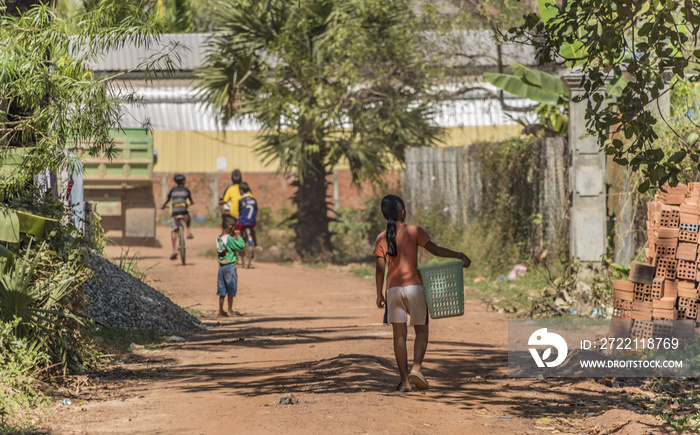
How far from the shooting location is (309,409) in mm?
6273

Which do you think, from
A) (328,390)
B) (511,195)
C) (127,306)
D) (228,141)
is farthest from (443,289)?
(228,141)

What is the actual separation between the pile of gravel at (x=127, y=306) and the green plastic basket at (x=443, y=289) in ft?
14.9

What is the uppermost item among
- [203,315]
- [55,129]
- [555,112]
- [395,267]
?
[555,112]

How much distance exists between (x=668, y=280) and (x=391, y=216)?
302 centimetres

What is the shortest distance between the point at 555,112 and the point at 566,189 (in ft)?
9.97

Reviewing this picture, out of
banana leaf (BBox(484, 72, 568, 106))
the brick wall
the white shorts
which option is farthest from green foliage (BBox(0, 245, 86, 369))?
the brick wall

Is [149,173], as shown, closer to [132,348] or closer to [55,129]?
[132,348]

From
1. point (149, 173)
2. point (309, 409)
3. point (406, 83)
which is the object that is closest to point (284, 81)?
point (406, 83)

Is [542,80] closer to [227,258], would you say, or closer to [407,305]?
[227,258]

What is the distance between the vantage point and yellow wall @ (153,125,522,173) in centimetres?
3002

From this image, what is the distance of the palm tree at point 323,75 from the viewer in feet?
61.2

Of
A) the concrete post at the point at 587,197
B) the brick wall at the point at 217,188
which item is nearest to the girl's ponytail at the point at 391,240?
the concrete post at the point at 587,197

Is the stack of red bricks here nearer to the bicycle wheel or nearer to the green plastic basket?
the green plastic basket

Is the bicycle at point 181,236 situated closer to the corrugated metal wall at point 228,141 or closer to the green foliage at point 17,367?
the green foliage at point 17,367
